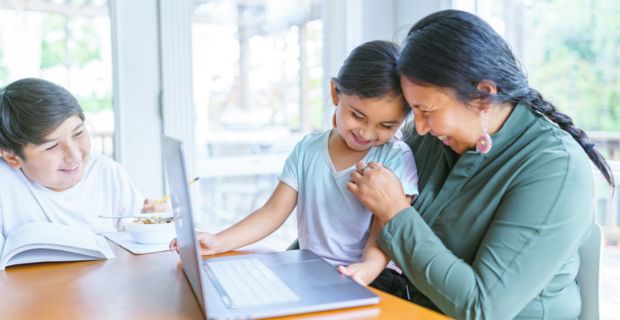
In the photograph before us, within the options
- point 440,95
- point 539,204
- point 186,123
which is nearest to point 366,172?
point 440,95

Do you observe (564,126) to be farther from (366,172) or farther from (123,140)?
(123,140)

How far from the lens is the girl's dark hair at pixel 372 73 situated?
125 centimetres

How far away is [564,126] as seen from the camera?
1245 mm

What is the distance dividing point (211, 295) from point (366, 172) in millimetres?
461

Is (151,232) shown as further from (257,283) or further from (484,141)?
(484,141)

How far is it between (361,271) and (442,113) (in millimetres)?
363

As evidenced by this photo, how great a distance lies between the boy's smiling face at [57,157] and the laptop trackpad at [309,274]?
0.77m

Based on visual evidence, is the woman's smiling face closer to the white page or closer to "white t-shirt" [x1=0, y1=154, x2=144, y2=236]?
the white page

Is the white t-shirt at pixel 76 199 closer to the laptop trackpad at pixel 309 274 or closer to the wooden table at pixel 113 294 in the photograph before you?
the wooden table at pixel 113 294

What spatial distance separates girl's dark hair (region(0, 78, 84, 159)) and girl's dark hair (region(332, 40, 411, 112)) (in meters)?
0.77

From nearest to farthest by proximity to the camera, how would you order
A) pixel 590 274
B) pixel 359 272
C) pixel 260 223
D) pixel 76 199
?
pixel 359 272 → pixel 590 274 → pixel 260 223 → pixel 76 199

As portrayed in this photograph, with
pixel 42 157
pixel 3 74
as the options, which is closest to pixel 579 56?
pixel 42 157

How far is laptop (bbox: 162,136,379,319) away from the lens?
2.72 ft

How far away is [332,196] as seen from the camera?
1369mm
